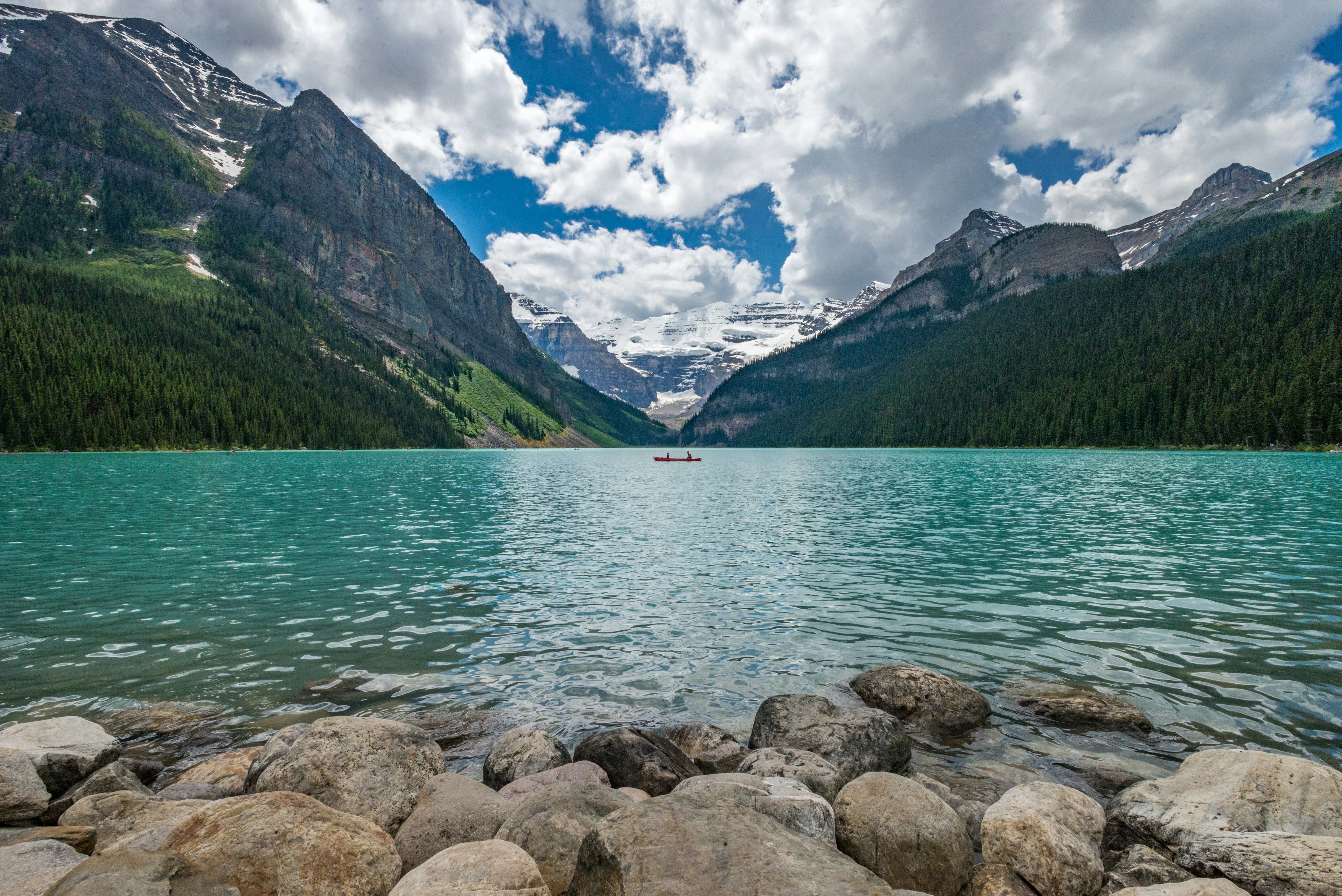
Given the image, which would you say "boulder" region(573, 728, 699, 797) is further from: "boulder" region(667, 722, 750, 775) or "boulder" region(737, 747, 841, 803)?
"boulder" region(737, 747, 841, 803)

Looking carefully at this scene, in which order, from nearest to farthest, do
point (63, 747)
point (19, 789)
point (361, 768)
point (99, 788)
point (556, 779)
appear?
1. point (19, 789)
2. point (99, 788)
3. point (361, 768)
4. point (63, 747)
5. point (556, 779)

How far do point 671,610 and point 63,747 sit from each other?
14.2 meters

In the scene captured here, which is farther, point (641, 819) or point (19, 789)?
point (19, 789)

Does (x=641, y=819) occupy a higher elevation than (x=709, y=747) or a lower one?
higher

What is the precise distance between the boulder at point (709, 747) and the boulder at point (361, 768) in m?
4.30

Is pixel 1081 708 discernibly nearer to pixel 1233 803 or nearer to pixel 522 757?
pixel 1233 803

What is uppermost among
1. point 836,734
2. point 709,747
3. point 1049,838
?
point 1049,838

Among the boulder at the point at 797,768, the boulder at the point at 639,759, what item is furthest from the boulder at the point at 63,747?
the boulder at the point at 797,768

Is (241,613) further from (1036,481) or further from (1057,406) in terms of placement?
(1057,406)

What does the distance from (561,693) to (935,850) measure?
8572mm

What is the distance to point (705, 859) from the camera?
208 inches

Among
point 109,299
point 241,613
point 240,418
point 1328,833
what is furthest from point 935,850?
point 109,299

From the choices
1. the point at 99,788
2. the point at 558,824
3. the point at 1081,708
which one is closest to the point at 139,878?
the point at 558,824

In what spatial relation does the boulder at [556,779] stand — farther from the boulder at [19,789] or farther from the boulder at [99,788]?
the boulder at [19,789]
